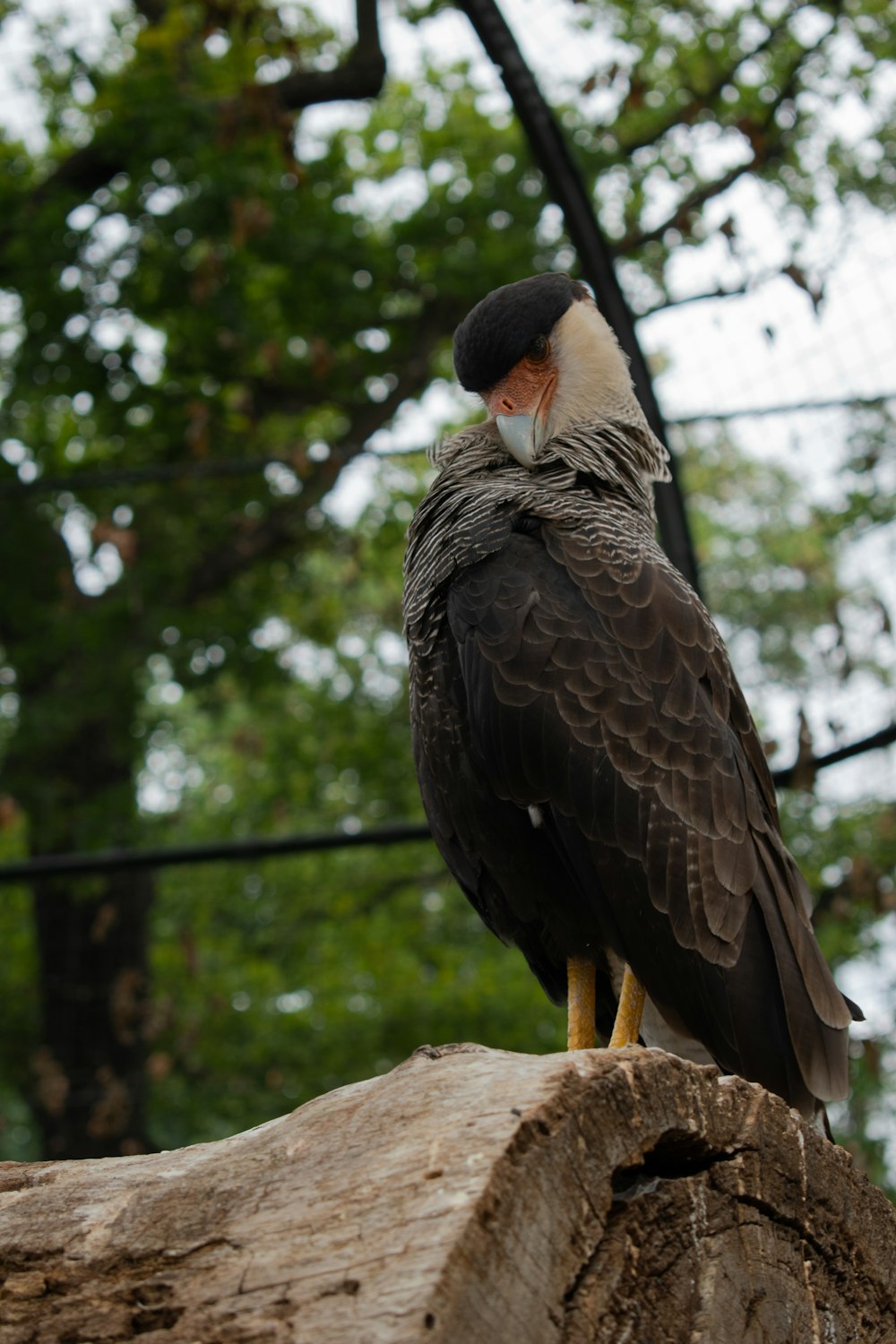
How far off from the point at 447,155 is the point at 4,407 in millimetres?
4244

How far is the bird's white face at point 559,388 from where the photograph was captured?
11.6 feet

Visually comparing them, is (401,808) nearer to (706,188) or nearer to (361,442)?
(361,442)

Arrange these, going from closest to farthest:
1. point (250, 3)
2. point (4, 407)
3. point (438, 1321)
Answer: point (438, 1321) < point (250, 3) < point (4, 407)

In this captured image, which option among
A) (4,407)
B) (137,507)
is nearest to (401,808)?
(137,507)

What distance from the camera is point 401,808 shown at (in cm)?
1110

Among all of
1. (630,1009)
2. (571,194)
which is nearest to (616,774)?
(630,1009)

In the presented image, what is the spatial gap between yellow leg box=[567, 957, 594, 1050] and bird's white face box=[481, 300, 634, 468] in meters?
1.28

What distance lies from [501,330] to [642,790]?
4.28ft

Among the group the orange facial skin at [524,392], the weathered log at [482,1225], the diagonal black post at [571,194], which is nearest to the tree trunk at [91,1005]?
the diagonal black post at [571,194]

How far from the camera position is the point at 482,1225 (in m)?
1.54

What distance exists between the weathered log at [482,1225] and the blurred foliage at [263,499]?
6730 millimetres

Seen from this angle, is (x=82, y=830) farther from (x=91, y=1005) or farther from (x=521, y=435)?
(x=521, y=435)

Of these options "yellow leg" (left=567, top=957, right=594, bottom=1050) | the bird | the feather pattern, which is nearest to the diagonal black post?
the bird

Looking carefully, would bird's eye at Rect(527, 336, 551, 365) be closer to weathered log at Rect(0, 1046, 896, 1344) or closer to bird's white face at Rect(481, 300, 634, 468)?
bird's white face at Rect(481, 300, 634, 468)
